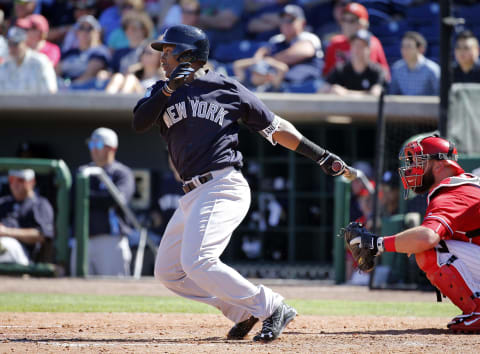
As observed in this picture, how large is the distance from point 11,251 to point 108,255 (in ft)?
3.73

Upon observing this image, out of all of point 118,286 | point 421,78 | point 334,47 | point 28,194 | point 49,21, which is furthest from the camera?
point 49,21

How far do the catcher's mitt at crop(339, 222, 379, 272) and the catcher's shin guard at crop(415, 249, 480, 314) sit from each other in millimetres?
365

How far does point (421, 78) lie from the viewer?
1040 centimetres

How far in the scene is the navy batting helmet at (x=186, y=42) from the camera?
14.7ft

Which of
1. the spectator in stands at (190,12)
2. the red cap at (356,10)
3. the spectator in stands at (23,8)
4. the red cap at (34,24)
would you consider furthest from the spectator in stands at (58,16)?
the red cap at (356,10)

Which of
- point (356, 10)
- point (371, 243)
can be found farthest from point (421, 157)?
point (356, 10)

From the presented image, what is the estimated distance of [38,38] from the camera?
1222cm

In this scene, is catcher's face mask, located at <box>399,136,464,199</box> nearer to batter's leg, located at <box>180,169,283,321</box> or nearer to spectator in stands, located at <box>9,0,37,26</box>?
batter's leg, located at <box>180,169,283,321</box>

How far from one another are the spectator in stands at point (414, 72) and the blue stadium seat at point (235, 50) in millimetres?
2514

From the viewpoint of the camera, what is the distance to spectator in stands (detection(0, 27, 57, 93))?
11.1 meters

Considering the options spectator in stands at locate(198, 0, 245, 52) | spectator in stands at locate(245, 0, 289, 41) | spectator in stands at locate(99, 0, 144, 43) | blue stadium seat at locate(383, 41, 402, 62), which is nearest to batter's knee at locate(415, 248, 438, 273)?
blue stadium seat at locate(383, 41, 402, 62)

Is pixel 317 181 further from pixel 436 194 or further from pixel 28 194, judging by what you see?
pixel 436 194

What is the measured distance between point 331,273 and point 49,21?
6847mm

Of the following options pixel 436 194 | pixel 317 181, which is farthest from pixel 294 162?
pixel 436 194
